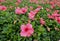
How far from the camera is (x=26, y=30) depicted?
258 cm

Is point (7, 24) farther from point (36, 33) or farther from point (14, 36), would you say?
point (36, 33)

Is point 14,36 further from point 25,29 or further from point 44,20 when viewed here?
point 44,20

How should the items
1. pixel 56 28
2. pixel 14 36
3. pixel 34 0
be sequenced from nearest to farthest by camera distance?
pixel 14 36
pixel 56 28
pixel 34 0

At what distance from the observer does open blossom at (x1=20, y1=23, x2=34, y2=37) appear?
8.24ft

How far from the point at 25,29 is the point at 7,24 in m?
0.30

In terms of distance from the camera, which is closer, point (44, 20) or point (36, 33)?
point (36, 33)

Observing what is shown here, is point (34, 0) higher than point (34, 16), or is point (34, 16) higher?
point (34, 16)

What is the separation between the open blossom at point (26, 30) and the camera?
2.51 m

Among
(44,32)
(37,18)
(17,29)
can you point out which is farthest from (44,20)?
(17,29)

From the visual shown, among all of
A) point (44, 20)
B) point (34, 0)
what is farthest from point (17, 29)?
point (34, 0)

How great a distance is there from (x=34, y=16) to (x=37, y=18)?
63mm

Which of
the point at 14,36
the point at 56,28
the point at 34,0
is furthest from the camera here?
the point at 34,0

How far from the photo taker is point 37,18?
288cm

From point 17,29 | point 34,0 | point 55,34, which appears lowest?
point 34,0
